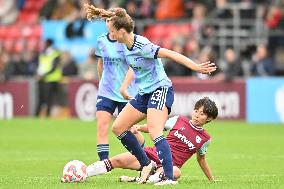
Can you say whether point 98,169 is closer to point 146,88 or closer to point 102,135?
point 146,88

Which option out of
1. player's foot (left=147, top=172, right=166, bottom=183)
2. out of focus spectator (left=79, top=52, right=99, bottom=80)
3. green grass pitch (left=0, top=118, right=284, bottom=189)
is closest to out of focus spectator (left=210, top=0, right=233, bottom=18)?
out of focus spectator (left=79, top=52, right=99, bottom=80)

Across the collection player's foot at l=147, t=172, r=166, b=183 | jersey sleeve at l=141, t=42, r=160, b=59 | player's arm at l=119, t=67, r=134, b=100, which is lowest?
player's foot at l=147, t=172, r=166, b=183

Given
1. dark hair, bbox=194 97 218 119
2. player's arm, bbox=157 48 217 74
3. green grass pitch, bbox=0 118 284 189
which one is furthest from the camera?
green grass pitch, bbox=0 118 284 189

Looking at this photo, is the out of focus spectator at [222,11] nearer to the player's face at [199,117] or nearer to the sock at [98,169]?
the player's face at [199,117]

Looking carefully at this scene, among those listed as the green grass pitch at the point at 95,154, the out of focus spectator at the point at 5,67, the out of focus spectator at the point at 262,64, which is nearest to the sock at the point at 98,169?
the green grass pitch at the point at 95,154

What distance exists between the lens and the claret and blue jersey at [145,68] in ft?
38.8

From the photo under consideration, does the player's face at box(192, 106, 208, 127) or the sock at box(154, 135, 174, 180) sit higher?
the player's face at box(192, 106, 208, 127)

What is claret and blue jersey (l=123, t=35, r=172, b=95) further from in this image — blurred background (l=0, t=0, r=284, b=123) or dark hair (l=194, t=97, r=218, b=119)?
blurred background (l=0, t=0, r=284, b=123)

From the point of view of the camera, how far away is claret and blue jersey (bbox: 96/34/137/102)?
46.8ft

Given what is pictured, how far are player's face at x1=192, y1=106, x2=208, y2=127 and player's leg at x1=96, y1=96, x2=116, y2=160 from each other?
2059mm

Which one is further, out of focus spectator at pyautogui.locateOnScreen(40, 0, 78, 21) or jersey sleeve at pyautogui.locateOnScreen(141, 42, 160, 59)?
out of focus spectator at pyautogui.locateOnScreen(40, 0, 78, 21)

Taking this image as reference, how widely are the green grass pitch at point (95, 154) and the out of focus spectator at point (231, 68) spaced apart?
1.27 meters

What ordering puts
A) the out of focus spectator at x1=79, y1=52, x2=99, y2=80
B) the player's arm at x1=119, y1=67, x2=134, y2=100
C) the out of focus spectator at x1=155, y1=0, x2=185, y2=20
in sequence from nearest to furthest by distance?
1. the player's arm at x1=119, y1=67, x2=134, y2=100
2. the out of focus spectator at x1=79, y1=52, x2=99, y2=80
3. the out of focus spectator at x1=155, y1=0, x2=185, y2=20

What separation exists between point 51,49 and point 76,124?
3782mm
